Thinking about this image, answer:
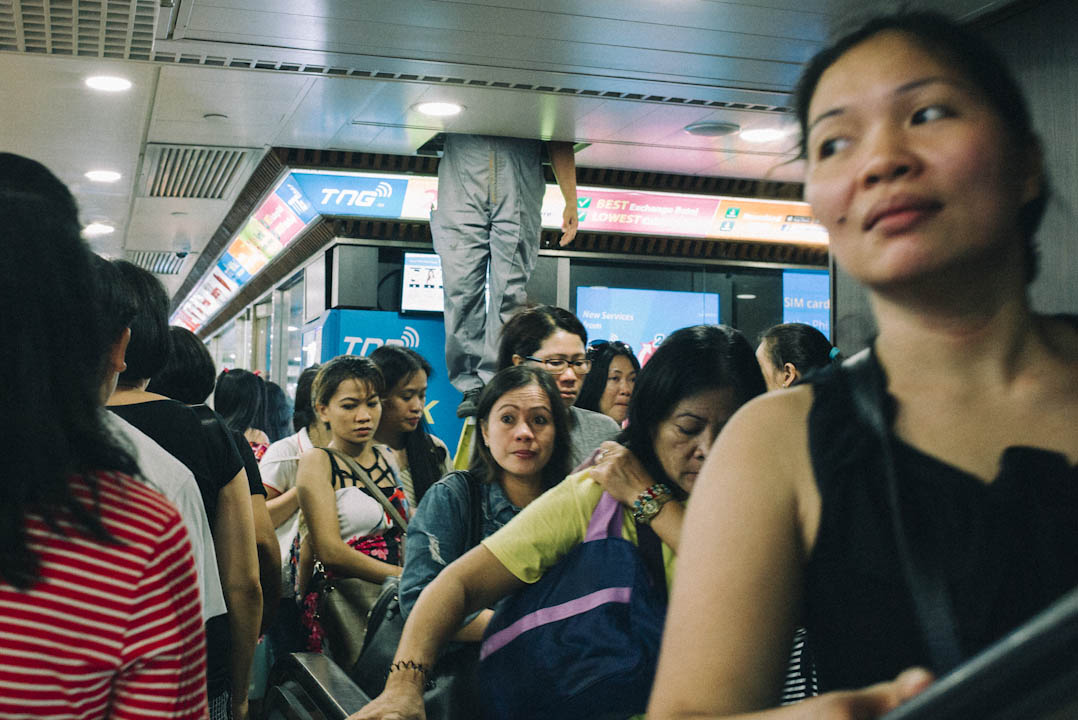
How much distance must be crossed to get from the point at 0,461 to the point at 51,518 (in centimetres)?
8

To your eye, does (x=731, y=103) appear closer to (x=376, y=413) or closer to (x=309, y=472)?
(x=376, y=413)

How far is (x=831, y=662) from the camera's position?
2.70 ft

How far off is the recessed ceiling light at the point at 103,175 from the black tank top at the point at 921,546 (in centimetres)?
779

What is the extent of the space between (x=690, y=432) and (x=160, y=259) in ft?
42.3

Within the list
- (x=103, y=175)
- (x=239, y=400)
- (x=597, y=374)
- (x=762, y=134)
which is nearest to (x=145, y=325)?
(x=597, y=374)

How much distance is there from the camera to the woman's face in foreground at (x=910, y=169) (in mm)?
776

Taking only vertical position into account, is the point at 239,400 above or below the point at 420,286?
below

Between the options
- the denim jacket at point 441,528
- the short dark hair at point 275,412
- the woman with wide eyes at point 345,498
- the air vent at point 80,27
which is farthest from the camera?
the short dark hair at point 275,412

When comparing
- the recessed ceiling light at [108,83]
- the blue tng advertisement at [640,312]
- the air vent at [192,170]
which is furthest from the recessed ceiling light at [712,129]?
the recessed ceiling light at [108,83]

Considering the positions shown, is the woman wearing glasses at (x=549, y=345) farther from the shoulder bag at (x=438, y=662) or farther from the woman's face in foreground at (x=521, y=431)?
the shoulder bag at (x=438, y=662)

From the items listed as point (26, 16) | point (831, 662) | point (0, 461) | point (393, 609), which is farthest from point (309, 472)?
point (831, 662)

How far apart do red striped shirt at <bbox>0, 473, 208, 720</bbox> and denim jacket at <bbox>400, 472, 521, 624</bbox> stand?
1.32 meters

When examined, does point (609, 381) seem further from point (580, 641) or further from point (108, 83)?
point (108, 83)

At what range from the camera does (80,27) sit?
177 inches
